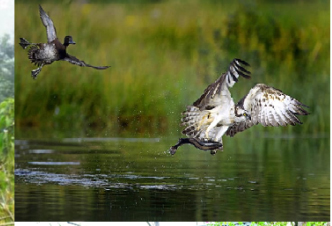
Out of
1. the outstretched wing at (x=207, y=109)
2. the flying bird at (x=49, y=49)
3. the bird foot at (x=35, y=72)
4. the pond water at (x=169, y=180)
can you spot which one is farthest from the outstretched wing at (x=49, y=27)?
the outstretched wing at (x=207, y=109)

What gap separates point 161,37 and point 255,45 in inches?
35.8

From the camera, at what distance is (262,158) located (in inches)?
268

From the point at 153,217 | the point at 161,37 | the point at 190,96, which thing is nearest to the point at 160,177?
the point at 153,217

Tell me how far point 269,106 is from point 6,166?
238 cm

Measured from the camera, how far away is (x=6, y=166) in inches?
247

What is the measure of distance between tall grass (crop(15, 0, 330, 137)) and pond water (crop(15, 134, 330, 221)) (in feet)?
0.76

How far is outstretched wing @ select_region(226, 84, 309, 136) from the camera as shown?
5445mm

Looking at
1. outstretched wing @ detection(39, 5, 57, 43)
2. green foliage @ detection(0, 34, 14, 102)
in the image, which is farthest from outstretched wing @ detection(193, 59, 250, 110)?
green foliage @ detection(0, 34, 14, 102)

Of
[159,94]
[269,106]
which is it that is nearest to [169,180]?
[159,94]

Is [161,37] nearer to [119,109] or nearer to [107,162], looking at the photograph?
[119,109]

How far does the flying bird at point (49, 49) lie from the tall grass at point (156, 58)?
1.27ft

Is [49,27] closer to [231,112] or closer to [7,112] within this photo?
[7,112]

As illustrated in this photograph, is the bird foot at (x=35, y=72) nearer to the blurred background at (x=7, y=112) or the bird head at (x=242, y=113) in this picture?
→ the blurred background at (x=7, y=112)

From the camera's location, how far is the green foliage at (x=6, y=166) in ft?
20.3
